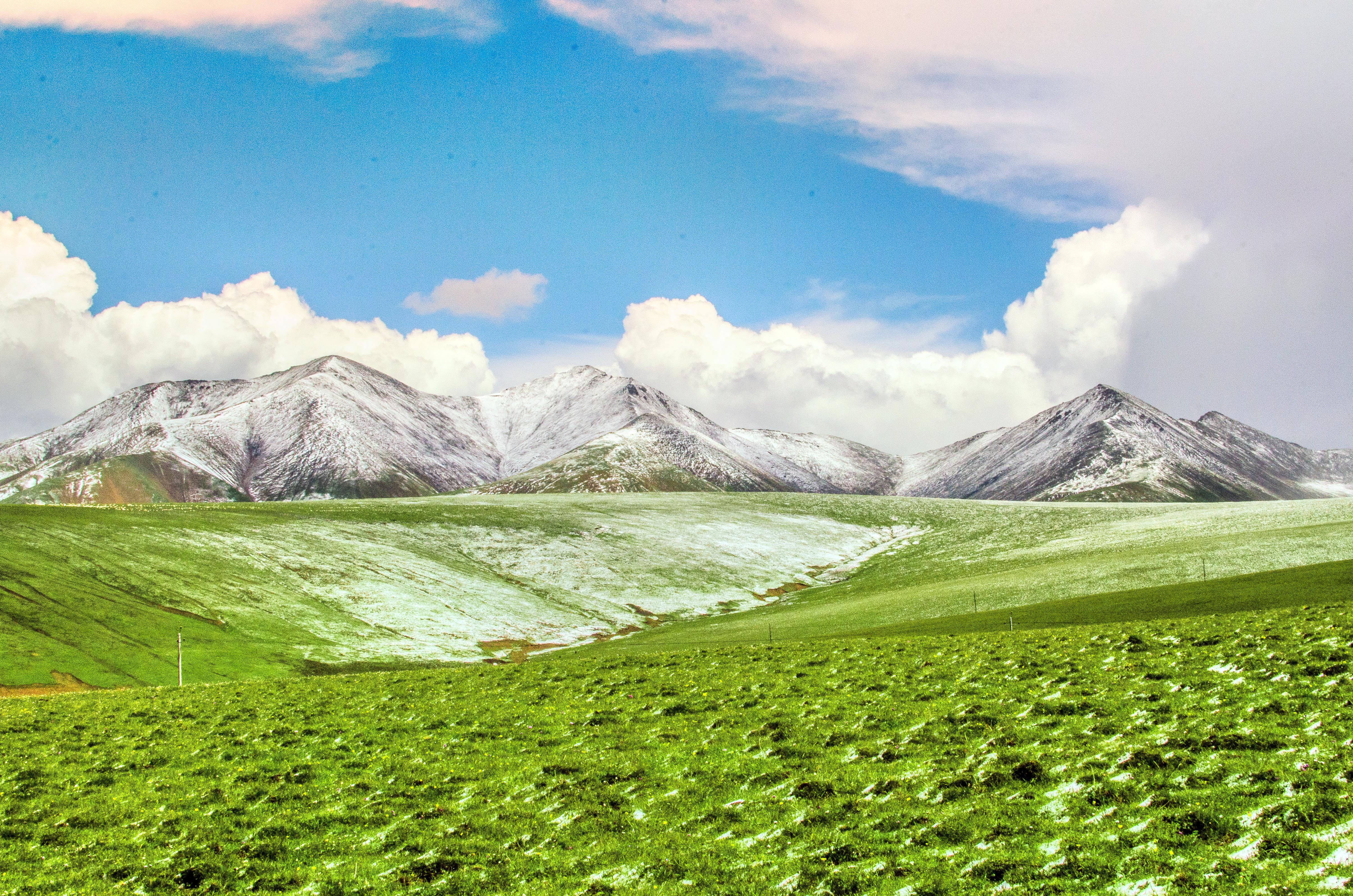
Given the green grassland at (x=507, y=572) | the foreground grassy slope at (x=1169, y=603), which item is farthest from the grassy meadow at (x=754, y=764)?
the green grassland at (x=507, y=572)

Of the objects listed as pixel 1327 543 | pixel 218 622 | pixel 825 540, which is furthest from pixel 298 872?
pixel 825 540

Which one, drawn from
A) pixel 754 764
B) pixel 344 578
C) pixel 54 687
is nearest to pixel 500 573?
pixel 344 578

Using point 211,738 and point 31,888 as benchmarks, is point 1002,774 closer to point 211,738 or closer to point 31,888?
point 31,888

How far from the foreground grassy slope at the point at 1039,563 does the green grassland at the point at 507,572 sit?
1.57 feet

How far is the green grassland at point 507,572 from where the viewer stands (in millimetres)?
68062

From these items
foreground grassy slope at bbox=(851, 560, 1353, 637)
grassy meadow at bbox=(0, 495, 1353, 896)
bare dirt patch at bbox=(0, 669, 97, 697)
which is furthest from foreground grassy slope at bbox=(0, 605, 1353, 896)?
bare dirt patch at bbox=(0, 669, 97, 697)

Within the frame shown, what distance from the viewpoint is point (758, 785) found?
1777 cm

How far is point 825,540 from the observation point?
141m

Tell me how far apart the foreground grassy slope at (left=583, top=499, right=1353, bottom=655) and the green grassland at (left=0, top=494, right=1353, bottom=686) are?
48 centimetres

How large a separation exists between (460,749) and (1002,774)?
14879 millimetres

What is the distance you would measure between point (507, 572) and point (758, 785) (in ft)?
311

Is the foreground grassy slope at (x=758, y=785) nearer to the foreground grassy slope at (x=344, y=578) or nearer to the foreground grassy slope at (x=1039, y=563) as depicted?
the foreground grassy slope at (x=1039, y=563)

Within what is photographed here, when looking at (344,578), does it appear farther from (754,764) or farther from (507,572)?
(754,764)

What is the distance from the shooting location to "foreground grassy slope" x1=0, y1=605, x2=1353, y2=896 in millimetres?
12500
